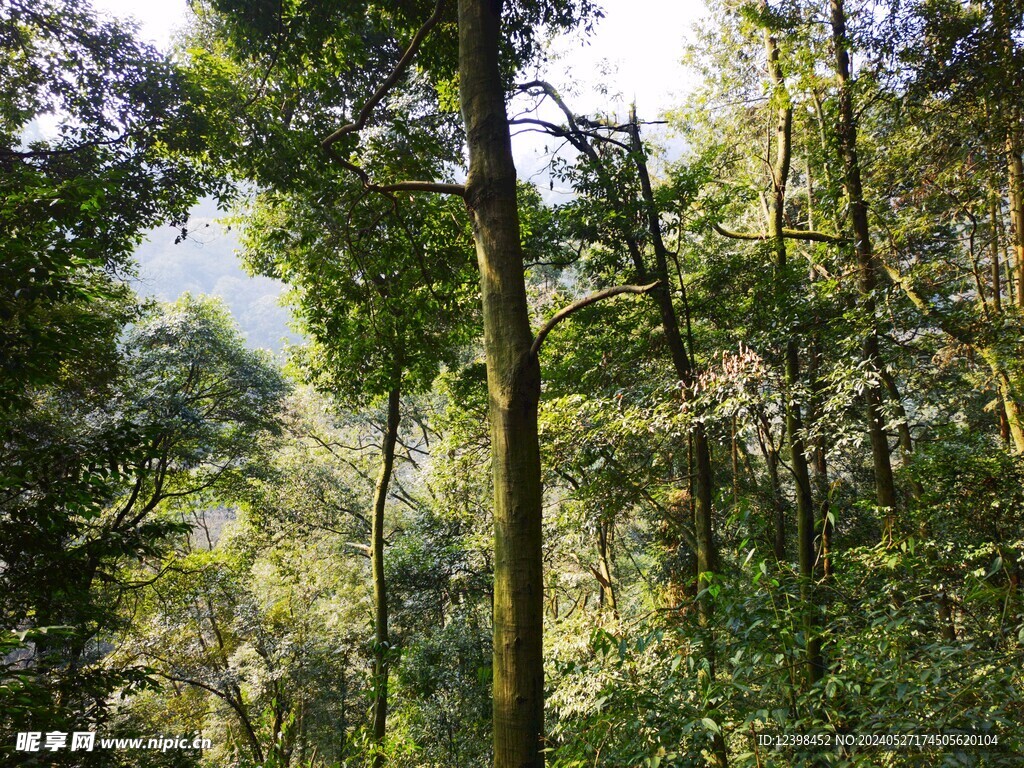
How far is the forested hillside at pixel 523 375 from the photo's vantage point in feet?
6.40

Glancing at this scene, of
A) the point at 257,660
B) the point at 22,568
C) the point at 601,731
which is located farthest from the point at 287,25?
the point at 257,660

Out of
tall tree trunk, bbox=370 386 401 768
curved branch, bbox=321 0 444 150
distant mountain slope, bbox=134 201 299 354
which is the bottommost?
tall tree trunk, bbox=370 386 401 768

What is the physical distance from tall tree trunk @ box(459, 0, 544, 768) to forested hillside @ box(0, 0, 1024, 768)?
0.01m

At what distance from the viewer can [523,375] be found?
1.84 m

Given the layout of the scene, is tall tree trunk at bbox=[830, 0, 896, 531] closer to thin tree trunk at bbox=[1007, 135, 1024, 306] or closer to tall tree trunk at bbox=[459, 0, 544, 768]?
thin tree trunk at bbox=[1007, 135, 1024, 306]

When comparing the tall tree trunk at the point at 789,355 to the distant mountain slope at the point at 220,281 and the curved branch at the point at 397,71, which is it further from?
the distant mountain slope at the point at 220,281

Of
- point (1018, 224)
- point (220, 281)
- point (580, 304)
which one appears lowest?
point (580, 304)

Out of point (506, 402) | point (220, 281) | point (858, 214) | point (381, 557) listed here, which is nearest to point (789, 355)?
point (858, 214)

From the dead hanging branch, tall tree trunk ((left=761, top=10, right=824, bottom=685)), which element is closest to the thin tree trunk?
tall tree trunk ((left=761, top=10, right=824, bottom=685))

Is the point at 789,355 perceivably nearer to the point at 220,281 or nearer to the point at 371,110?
the point at 371,110

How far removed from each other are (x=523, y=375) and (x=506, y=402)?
0.35 ft

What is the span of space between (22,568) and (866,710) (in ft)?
12.5

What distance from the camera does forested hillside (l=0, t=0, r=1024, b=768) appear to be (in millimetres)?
1950

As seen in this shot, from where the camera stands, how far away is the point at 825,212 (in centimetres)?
573
